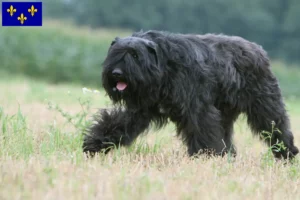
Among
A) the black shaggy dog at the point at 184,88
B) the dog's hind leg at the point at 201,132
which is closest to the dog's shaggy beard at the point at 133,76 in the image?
the black shaggy dog at the point at 184,88

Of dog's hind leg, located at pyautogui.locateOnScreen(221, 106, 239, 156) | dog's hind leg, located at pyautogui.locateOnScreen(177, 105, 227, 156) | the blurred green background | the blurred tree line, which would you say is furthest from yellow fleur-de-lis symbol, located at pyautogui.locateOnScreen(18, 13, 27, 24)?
the blurred tree line

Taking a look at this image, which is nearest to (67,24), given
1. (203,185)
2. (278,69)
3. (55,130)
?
(278,69)

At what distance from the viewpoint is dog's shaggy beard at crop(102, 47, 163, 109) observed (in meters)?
5.96

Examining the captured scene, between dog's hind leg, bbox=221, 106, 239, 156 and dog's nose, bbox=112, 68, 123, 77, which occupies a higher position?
dog's nose, bbox=112, 68, 123, 77

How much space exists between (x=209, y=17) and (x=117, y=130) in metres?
41.4

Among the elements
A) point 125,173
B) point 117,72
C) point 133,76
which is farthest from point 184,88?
point 125,173

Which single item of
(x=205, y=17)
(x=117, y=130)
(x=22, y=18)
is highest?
(x=22, y=18)

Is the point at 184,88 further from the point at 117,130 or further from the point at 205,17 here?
the point at 205,17

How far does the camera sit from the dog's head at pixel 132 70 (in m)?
5.96

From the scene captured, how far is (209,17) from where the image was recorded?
47281mm

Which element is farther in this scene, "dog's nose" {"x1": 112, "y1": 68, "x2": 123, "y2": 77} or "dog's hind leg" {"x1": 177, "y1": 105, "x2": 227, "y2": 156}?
"dog's hind leg" {"x1": 177, "y1": 105, "x2": 227, "y2": 156}

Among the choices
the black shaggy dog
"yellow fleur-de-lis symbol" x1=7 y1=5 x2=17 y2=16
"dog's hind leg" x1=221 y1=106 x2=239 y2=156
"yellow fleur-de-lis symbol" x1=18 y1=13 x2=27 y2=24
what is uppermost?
"yellow fleur-de-lis symbol" x1=7 y1=5 x2=17 y2=16

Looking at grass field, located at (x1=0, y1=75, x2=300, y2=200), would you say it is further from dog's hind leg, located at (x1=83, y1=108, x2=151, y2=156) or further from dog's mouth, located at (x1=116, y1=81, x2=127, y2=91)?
dog's mouth, located at (x1=116, y1=81, x2=127, y2=91)

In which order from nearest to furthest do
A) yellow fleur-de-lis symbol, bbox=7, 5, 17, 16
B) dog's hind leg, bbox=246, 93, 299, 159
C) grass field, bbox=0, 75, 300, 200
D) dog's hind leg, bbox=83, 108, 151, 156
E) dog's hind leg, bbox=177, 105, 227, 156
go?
1. grass field, bbox=0, 75, 300, 200
2. dog's hind leg, bbox=177, 105, 227, 156
3. dog's hind leg, bbox=83, 108, 151, 156
4. yellow fleur-de-lis symbol, bbox=7, 5, 17, 16
5. dog's hind leg, bbox=246, 93, 299, 159
